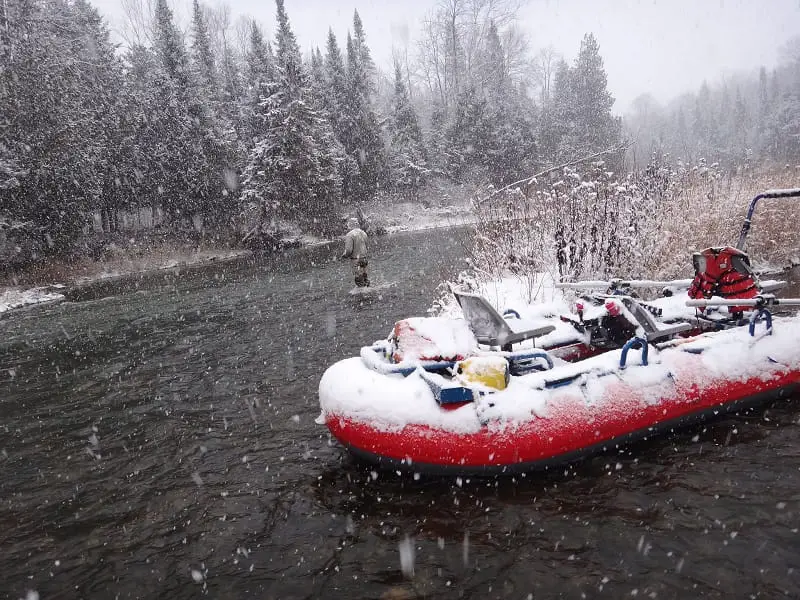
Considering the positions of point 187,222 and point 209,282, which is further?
point 187,222

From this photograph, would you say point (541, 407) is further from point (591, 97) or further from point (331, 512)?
point (591, 97)

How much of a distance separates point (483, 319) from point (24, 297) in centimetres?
1787

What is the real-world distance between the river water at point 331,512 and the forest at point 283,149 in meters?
4.75

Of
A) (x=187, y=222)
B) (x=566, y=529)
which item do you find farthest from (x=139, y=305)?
(x=187, y=222)

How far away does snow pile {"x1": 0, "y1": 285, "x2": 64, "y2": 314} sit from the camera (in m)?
16.0

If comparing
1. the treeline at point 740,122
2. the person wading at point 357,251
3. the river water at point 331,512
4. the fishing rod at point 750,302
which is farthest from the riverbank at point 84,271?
the treeline at point 740,122

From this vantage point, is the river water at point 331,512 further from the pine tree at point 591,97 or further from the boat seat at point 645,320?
the pine tree at point 591,97

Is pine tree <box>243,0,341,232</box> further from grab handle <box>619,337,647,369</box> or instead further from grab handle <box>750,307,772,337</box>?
grab handle <box>750,307,772,337</box>

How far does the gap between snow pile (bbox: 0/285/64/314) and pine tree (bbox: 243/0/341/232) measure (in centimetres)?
1239

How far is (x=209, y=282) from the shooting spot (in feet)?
56.7

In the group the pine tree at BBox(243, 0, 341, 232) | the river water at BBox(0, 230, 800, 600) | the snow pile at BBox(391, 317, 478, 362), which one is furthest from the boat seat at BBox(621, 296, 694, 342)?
the pine tree at BBox(243, 0, 341, 232)

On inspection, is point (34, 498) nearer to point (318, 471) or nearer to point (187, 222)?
point (318, 471)

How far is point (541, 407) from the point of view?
4.15 m

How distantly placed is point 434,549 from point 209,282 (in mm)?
15519
